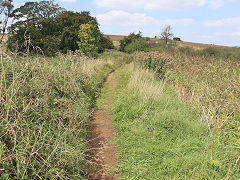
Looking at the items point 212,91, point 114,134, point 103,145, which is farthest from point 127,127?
point 212,91

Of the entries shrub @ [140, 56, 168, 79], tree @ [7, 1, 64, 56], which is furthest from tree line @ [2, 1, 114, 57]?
shrub @ [140, 56, 168, 79]

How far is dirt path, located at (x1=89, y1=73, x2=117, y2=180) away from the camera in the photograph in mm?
2787

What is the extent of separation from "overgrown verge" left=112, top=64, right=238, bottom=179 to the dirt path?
0.55 feet

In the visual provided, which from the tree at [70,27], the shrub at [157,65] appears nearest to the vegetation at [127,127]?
the shrub at [157,65]

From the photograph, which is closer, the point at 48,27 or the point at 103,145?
the point at 103,145

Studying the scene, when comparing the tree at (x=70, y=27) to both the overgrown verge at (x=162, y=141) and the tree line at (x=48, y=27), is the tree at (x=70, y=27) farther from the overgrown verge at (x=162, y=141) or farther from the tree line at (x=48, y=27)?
the overgrown verge at (x=162, y=141)

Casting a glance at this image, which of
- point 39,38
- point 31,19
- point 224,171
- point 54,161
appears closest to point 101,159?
point 54,161

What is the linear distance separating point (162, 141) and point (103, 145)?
1.15 metres

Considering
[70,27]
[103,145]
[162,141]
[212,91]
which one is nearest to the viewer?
[162,141]

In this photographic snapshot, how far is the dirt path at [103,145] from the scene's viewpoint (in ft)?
9.14

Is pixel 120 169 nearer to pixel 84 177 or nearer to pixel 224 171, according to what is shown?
pixel 84 177

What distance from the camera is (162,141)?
3.43 metres

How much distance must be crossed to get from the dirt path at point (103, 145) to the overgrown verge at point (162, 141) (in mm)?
169

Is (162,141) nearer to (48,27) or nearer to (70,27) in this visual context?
(70,27)
